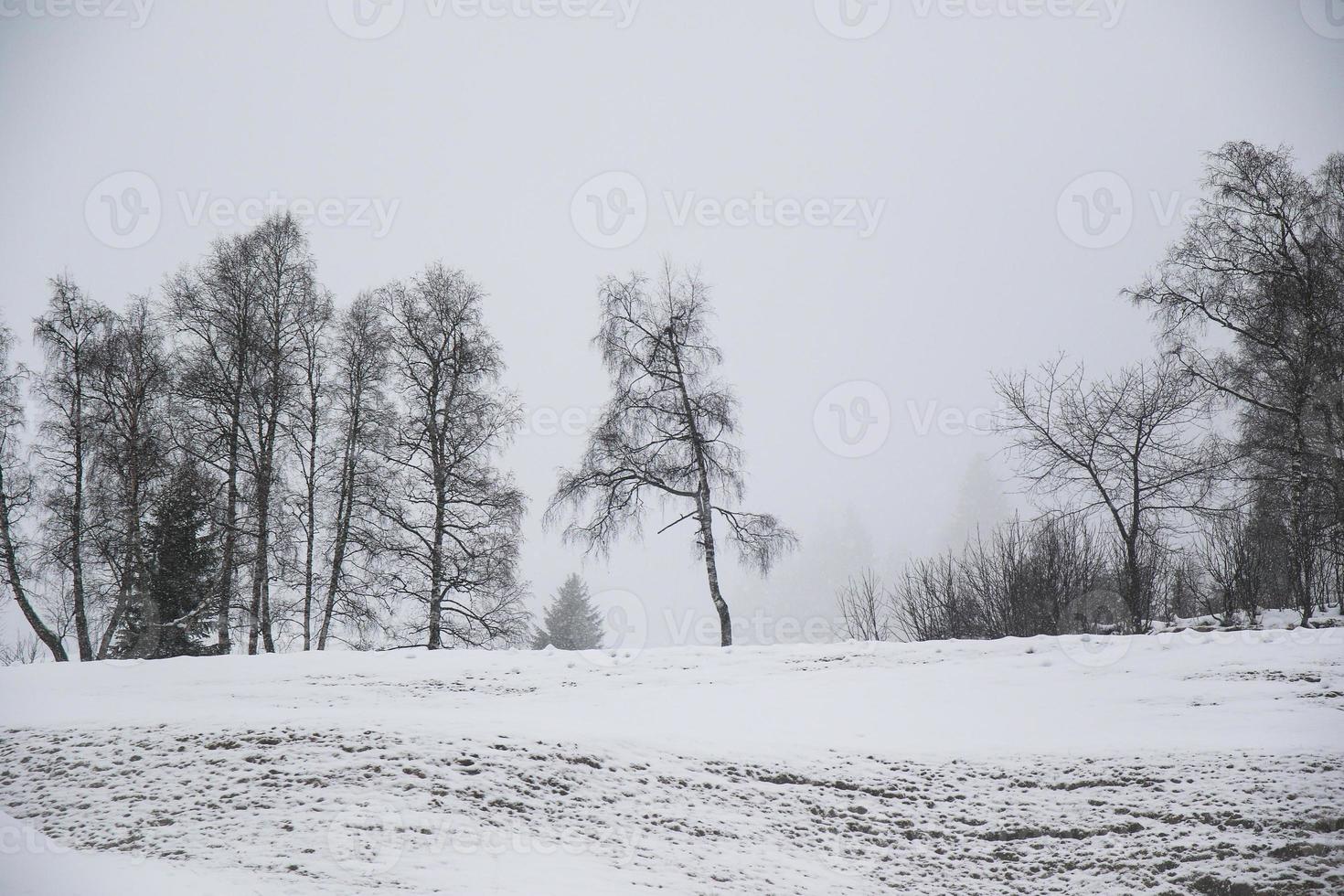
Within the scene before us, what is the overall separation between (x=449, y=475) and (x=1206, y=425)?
61.8 feet

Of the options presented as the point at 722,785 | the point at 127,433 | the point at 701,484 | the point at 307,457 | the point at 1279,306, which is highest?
the point at 1279,306

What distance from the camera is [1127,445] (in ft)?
50.3

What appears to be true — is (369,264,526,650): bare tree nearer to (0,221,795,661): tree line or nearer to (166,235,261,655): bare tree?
(0,221,795,661): tree line

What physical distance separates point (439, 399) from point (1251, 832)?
1785 cm

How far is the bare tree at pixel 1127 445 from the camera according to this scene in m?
15.0

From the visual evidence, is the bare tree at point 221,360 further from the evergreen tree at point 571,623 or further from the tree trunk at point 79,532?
the evergreen tree at point 571,623

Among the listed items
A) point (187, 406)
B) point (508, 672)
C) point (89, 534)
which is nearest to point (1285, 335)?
point (508, 672)

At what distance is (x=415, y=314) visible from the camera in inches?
744

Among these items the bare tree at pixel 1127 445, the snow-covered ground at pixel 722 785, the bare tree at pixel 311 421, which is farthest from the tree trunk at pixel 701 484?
the bare tree at pixel 311 421

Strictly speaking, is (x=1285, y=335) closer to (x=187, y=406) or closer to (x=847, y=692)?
(x=847, y=692)

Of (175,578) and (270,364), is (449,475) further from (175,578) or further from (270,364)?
(175,578)

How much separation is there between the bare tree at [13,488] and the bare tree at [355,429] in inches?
255

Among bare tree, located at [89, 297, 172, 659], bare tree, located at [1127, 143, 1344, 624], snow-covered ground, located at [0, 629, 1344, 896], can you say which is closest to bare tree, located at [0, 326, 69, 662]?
bare tree, located at [89, 297, 172, 659]

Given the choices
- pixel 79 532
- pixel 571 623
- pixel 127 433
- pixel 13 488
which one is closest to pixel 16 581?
pixel 79 532
